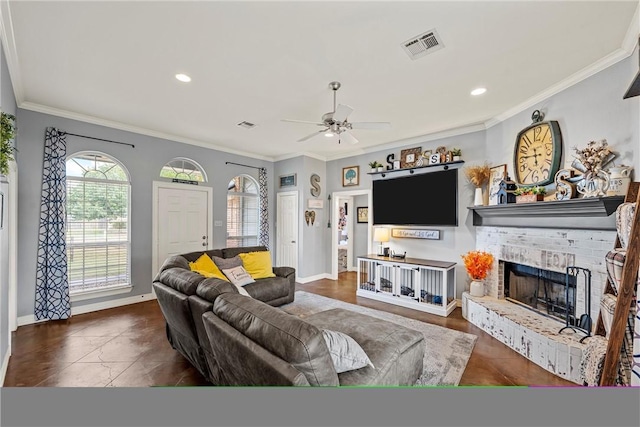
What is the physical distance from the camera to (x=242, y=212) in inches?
228

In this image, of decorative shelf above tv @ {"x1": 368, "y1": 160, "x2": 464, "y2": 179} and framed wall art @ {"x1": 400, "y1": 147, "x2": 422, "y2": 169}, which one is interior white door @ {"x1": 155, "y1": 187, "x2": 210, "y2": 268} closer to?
decorative shelf above tv @ {"x1": 368, "y1": 160, "x2": 464, "y2": 179}

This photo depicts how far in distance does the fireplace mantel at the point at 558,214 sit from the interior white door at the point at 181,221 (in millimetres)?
4510

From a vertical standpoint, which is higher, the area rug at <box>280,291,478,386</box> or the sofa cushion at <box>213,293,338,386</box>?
the sofa cushion at <box>213,293,338,386</box>

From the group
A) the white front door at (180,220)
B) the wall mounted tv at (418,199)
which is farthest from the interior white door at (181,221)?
the wall mounted tv at (418,199)

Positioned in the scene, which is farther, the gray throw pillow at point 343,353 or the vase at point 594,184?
the vase at point 594,184

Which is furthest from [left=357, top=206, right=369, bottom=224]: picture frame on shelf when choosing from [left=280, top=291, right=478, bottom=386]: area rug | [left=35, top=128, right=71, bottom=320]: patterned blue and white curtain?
[left=35, top=128, right=71, bottom=320]: patterned blue and white curtain

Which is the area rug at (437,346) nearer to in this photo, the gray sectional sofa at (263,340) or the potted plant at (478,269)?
the gray sectional sofa at (263,340)

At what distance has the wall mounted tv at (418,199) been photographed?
4.21 metres

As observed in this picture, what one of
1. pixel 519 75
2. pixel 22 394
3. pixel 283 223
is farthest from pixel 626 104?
pixel 283 223

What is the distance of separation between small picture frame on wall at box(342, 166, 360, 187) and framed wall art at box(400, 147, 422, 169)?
1003 mm

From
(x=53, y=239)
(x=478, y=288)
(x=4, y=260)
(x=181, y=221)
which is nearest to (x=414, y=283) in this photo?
(x=478, y=288)

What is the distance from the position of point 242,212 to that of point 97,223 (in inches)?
95.6

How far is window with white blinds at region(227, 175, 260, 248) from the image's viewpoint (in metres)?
5.58

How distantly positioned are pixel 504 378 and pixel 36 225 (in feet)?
17.8
